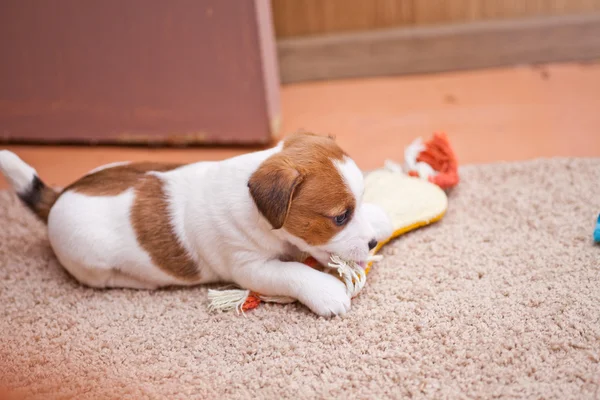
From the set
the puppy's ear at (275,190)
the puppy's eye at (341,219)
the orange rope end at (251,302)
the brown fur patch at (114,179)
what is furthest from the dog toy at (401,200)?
the brown fur patch at (114,179)

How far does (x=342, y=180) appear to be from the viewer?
1.75 meters

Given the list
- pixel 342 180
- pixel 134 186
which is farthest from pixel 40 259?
pixel 342 180

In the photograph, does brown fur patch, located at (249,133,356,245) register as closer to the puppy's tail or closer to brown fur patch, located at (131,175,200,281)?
brown fur patch, located at (131,175,200,281)

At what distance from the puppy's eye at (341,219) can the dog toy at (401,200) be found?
12 centimetres

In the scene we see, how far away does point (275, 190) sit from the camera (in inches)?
65.4

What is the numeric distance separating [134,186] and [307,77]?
2009 millimetres

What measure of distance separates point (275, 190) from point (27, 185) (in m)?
0.97

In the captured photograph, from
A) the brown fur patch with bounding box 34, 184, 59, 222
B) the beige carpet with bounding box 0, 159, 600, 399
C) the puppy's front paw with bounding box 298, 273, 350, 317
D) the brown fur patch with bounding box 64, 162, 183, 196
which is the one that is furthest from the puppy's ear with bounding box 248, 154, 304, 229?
the brown fur patch with bounding box 34, 184, 59, 222

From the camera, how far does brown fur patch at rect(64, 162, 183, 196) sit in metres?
2.03

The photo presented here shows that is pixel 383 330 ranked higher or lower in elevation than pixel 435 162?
lower

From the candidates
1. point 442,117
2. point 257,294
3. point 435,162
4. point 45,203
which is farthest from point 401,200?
point 45,203

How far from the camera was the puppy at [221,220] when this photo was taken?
1.74 m

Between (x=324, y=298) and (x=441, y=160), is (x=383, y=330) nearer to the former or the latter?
(x=324, y=298)

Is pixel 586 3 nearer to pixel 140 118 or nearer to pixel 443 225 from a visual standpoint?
pixel 443 225
